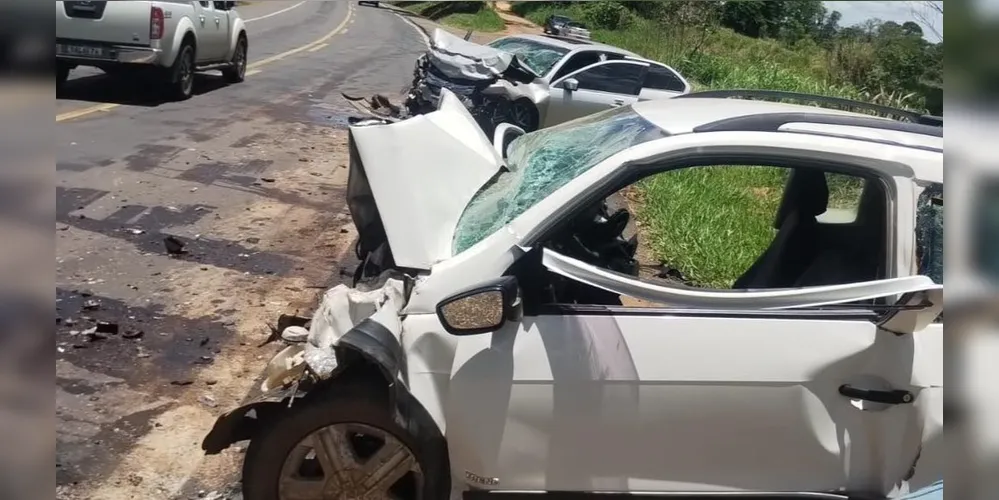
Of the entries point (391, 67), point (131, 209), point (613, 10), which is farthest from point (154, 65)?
point (613, 10)

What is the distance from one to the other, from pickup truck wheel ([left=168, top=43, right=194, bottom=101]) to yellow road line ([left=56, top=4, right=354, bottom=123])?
3.36 feet

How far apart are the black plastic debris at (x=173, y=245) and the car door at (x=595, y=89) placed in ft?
20.9

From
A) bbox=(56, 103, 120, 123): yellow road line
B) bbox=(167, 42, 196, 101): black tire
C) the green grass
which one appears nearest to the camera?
bbox=(56, 103, 120, 123): yellow road line

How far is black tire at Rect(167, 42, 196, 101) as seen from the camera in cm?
1250

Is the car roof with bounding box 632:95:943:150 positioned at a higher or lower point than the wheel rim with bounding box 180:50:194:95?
lower

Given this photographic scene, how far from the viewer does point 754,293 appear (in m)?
3.02

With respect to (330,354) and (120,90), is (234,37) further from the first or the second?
(330,354)

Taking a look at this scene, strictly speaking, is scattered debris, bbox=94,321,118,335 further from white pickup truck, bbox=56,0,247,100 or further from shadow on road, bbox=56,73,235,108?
shadow on road, bbox=56,73,235,108

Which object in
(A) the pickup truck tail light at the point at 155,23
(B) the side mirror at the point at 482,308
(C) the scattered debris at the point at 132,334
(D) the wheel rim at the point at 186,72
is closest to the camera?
(B) the side mirror at the point at 482,308

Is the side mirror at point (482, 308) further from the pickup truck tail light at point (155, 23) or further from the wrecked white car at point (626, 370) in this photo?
the pickup truck tail light at point (155, 23)

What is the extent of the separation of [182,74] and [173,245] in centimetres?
686

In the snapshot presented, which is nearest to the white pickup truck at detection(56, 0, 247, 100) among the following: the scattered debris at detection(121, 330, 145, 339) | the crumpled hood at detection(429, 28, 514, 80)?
the crumpled hood at detection(429, 28, 514, 80)

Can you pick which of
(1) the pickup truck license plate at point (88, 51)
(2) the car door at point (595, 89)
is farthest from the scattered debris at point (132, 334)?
(2) the car door at point (595, 89)

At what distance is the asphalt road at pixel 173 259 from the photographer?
409 centimetres
